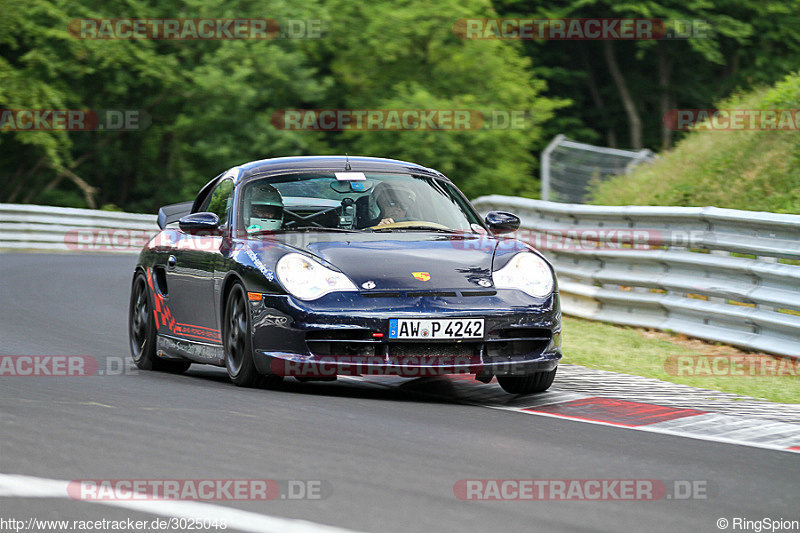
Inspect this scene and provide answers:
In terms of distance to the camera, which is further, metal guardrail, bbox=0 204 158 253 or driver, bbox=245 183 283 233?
metal guardrail, bbox=0 204 158 253

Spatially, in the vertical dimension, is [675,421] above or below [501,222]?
below

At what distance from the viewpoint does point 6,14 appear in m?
34.8

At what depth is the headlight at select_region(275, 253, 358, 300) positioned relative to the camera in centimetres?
769

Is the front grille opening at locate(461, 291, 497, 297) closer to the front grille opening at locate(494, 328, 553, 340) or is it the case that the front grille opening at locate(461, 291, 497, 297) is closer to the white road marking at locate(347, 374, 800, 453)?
the front grille opening at locate(494, 328, 553, 340)

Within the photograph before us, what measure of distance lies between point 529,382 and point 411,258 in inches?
41.4

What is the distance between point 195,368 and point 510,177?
1059 inches

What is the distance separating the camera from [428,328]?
7.59 m

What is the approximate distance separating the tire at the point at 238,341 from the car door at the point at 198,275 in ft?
0.68

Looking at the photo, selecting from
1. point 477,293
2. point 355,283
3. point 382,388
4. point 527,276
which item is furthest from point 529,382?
point 355,283

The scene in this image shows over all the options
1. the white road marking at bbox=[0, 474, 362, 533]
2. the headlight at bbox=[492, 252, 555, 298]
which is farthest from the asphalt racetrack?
the headlight at bbox=[492, 252, 555, 298]

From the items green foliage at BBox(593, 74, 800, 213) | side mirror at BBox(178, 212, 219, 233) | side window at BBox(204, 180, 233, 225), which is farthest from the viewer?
green foliage at BBox(593, 74, 800, 213)

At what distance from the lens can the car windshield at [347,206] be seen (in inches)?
340

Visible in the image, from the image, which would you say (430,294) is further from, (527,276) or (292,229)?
(292,229)

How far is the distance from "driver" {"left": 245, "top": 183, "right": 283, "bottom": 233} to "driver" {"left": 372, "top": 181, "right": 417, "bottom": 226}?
2.04ft
